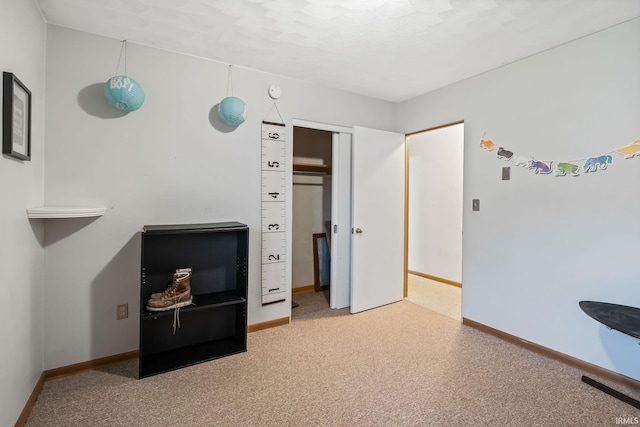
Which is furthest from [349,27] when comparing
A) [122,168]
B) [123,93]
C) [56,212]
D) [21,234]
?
[21,234]

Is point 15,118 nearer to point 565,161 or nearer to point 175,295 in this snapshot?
Answer: point 175,295

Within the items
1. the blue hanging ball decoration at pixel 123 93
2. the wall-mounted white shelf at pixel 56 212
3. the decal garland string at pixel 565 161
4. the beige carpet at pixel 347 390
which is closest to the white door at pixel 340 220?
the beige carpet at pixel 347 390

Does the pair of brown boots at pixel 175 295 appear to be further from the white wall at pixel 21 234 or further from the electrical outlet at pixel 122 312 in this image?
the white wall at pixel 21 234

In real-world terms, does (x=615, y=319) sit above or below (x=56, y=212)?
below

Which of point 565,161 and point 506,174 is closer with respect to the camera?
point 565,161

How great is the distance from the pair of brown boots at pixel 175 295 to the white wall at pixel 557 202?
8.63 feet

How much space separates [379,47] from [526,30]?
1.02 m

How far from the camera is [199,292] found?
2.60 m

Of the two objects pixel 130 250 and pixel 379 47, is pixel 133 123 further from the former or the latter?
pixel 379 47

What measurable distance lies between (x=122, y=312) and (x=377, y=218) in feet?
8.52

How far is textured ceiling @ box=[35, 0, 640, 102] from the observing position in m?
1.88

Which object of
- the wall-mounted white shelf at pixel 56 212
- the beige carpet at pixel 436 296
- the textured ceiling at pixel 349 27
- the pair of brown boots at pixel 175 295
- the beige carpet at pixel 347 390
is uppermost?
the textured ceiling at pixel 349 27

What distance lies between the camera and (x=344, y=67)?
2.79 metres

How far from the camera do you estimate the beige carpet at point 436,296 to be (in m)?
3.54
